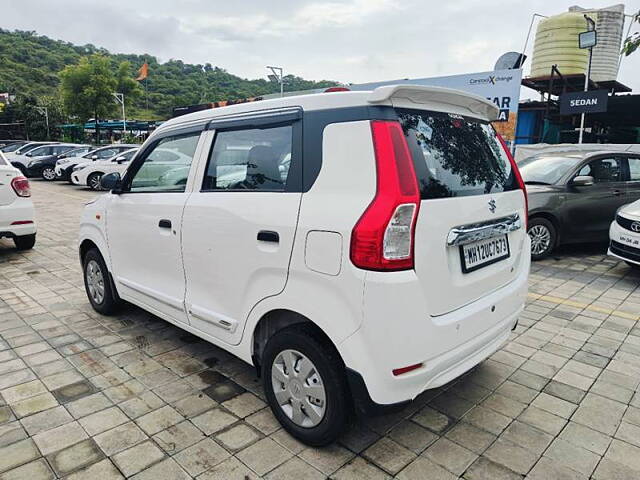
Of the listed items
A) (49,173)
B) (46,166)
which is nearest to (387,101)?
(49,173)

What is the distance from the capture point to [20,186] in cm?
645

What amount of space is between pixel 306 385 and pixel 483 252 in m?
1.21

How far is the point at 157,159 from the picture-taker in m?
3.58

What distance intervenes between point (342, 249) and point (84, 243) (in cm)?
346

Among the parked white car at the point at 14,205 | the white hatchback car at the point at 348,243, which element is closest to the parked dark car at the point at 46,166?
the parked white car at the point at 14,205

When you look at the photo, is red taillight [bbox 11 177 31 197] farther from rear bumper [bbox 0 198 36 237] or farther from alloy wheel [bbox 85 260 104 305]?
alloy wheel [bbox 85 260 104 305]

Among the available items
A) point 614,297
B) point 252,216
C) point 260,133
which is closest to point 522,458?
point 252,216

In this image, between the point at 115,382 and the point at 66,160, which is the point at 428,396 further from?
the point at 66,160

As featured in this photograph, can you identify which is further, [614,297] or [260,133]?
[614,297]

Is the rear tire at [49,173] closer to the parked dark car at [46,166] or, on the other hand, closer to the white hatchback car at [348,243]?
the parked dark car at [46,166]

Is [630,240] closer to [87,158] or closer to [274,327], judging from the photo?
[274,327]

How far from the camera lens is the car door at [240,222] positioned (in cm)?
240

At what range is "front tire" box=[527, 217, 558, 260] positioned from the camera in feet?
22.1

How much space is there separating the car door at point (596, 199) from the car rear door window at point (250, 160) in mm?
5736
